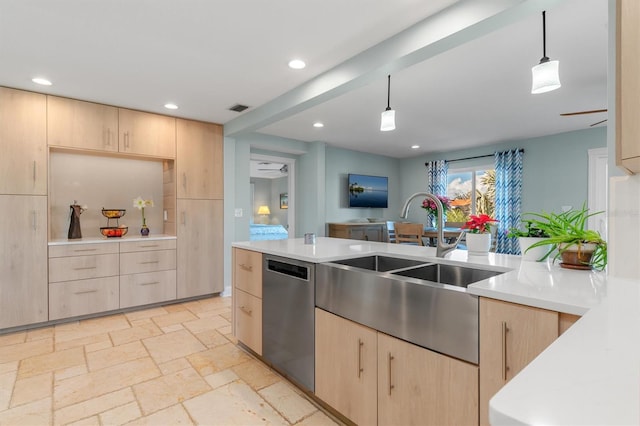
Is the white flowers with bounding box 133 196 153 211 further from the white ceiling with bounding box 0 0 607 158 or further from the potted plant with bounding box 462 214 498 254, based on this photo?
the potted plant with bounding box 462 214 498 254

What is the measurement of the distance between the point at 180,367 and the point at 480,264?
2.23 metres

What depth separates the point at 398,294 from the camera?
4.85 feet

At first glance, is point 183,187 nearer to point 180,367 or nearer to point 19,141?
point 19,141

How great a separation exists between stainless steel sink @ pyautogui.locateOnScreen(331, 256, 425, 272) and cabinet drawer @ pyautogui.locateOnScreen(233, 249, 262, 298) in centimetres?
71

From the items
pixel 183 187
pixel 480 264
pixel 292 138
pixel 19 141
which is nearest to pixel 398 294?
pixel 480 264

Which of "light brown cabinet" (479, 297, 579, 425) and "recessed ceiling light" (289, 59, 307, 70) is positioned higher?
"recessed ceiling light" (289, 59, 307, 70)

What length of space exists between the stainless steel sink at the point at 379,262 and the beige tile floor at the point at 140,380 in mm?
899

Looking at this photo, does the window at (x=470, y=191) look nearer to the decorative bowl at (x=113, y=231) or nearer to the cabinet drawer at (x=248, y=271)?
the cabinet drawer at (x=248, y=271)

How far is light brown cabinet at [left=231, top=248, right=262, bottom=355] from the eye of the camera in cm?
245

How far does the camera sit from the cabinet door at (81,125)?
332 centimetres

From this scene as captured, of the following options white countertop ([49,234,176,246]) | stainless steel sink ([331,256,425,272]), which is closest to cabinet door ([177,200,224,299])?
white countertop ([49,234,176,246])

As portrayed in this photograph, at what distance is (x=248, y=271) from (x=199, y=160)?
2274 mm

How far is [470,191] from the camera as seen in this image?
664 centimetres

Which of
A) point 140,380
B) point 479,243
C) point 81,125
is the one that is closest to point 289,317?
point 140,380
